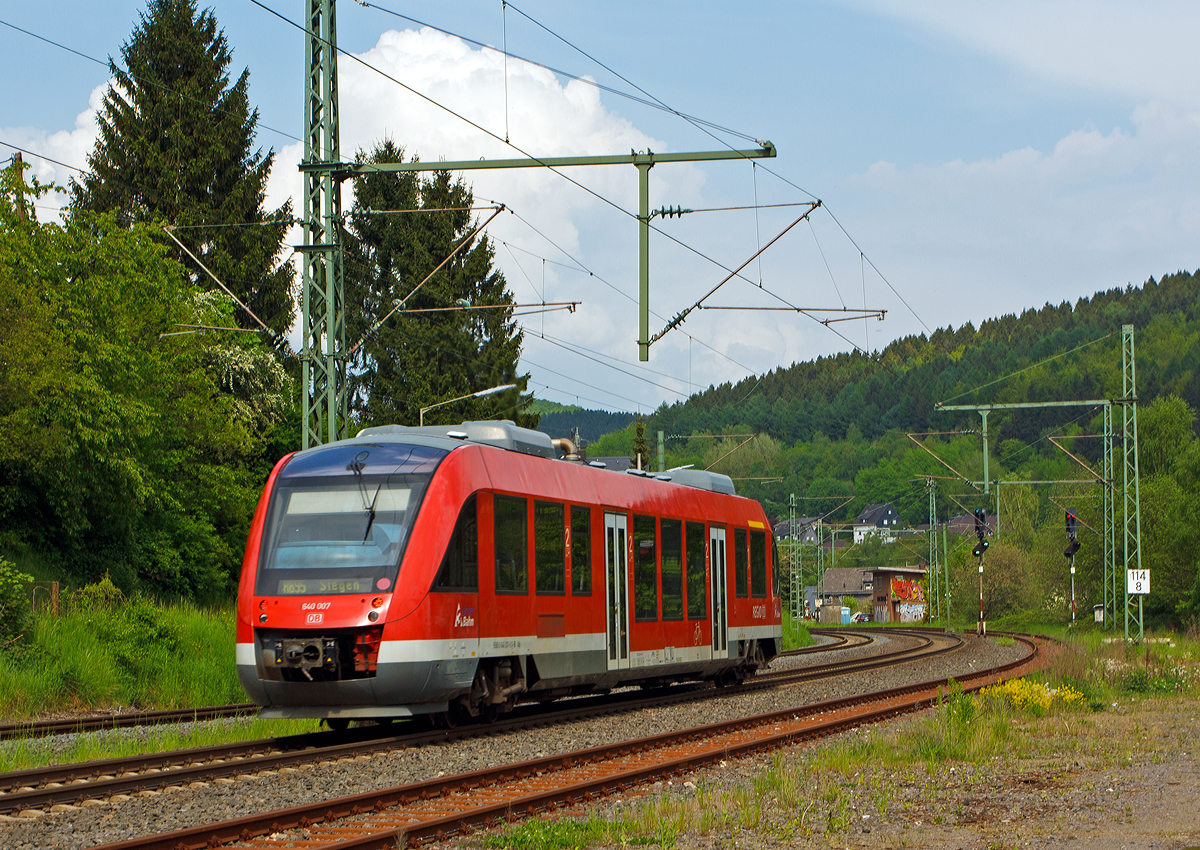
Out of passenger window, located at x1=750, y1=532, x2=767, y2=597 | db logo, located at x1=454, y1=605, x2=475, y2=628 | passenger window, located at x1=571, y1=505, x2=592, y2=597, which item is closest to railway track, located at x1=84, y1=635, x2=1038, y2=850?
db logo, located at x1=454, y1=605, x2=475, y2=628

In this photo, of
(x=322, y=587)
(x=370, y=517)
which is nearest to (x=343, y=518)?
(x=370, y=517)

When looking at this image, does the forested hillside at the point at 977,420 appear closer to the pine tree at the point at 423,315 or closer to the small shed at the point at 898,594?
the small shed at the point at 898,594

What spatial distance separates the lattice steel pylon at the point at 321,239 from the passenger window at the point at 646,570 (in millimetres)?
4627

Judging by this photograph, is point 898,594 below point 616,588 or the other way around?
below

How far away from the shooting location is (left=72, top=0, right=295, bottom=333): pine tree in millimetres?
51781

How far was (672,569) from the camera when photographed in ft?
67.8

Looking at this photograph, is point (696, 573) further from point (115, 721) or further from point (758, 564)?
point (115, 721)

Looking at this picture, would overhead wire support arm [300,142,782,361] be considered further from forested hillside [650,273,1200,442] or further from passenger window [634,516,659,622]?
forested hillside [650,273,1200,442]

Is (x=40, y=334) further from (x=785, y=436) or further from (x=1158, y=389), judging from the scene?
(x=1158, y=389)

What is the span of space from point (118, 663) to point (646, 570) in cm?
791

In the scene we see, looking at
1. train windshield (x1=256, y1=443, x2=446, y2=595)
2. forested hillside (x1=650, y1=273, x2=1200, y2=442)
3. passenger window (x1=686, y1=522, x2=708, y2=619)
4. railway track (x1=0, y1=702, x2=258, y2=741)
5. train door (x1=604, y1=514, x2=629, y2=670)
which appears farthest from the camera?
forested hillside (x1=650, y1=273, x2=1200, y2=442)

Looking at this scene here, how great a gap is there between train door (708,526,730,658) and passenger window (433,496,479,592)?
7741mm

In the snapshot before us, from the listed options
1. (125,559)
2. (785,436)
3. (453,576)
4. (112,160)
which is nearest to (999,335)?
(785,436)

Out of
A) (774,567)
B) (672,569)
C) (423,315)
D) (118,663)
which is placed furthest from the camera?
(423,315)
